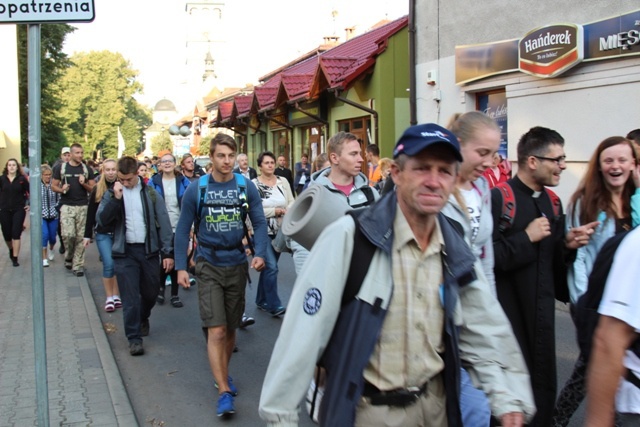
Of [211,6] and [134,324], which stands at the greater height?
[211,6]

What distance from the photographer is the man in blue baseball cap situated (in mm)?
2229

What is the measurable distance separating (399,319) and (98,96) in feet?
278

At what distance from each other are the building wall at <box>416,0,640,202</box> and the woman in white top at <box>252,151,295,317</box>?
17.5ft

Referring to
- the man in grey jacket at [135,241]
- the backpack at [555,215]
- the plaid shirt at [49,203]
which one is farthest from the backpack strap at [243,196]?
the plaid shirt at [49,203]

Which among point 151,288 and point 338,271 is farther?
point 151,288

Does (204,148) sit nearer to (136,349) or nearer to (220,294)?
(136,349)

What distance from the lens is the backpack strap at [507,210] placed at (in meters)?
3.88

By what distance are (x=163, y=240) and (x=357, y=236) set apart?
5143 mm

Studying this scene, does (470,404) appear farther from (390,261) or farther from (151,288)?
(151,288)

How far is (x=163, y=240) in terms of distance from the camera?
23.3 ft

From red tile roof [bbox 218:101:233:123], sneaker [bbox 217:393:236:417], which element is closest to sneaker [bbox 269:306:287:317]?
sneaker [bbox 217:393:236:417]

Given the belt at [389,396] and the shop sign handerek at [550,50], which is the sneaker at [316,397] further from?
the shop sign handerek at [550,50]

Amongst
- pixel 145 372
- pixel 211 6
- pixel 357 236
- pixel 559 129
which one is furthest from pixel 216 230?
pixel 211 6

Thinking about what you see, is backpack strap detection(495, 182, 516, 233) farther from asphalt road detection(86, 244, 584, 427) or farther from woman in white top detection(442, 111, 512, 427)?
asphalt road detection(86, 244, 584, 427)
